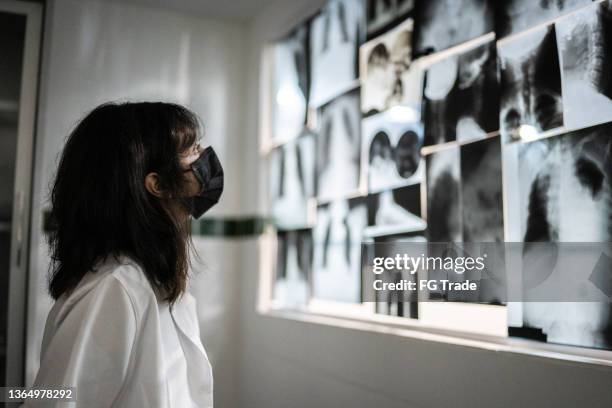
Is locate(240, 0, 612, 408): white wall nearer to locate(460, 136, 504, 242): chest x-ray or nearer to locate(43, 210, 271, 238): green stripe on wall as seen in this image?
locate(43, 210, 271, 238): green stripe on wall

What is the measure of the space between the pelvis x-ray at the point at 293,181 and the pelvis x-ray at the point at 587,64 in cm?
133

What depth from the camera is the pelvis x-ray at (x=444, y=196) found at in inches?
66.7

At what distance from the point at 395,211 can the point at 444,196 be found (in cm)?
27

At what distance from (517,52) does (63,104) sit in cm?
220

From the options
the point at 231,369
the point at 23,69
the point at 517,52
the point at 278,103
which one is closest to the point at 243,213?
the point at 278,103

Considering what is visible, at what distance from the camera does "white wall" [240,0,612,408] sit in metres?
1.32

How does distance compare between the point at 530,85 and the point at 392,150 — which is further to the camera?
the point at 392,150

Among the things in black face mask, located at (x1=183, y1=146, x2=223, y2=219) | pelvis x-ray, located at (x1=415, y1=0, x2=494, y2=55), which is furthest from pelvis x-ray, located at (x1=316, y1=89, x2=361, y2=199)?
black face mask, located at (x1=183, y1=146, x2=223, y2=219)

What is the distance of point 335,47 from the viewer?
7.93 ft

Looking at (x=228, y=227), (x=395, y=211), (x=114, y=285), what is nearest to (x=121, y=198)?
(x=114, y=285)

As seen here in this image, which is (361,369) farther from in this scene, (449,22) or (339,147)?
(449,22)

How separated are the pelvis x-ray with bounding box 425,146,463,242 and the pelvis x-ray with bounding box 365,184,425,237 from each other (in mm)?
65

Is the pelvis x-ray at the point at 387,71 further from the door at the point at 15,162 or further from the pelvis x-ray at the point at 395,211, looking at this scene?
the door at the point at 15,162

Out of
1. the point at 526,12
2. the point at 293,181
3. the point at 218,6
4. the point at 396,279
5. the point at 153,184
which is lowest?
the point at 396,279
